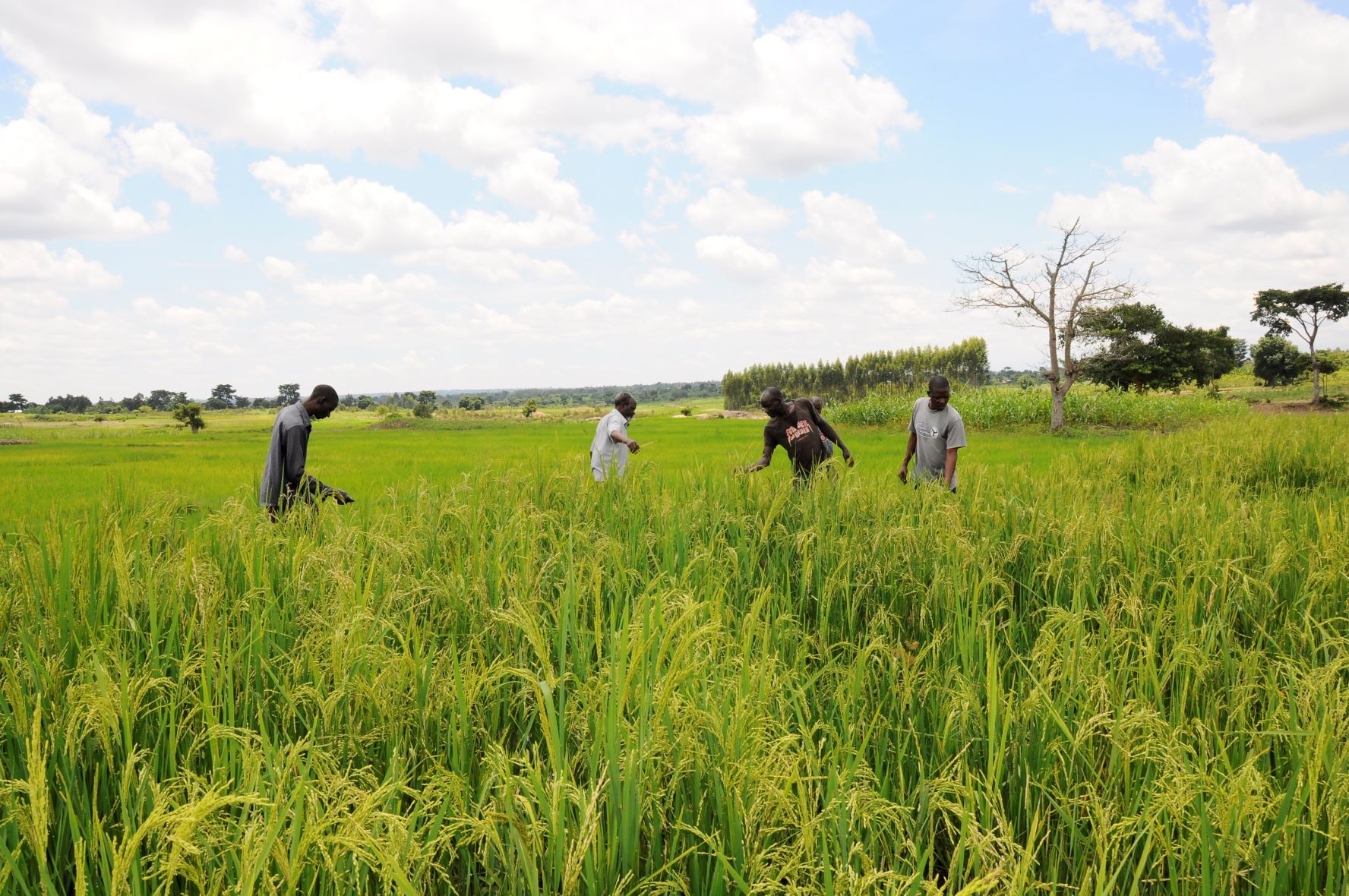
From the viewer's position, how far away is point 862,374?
91375 mm

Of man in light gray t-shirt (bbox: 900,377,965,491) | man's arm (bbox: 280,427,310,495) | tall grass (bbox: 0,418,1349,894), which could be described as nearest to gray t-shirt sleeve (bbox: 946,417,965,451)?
man in light gray t-shirt (bbox: 900,377,965,491)

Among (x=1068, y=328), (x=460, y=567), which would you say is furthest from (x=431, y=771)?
(x=1068, y=328)

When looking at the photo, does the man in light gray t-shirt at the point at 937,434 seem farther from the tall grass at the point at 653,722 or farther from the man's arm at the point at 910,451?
the tall grass at the point at 653,722

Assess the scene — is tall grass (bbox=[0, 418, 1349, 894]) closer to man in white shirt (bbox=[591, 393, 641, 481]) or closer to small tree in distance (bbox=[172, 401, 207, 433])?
man in white shirt (bbox=[591, 393, 641, 481])

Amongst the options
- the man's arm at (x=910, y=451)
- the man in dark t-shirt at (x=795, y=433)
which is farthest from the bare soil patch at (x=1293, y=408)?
the man in dark t-shirt at (x=795, y=433)

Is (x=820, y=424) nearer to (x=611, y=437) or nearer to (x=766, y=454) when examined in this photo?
(x=766, y=454)

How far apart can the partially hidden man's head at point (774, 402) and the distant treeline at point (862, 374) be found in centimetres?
4838

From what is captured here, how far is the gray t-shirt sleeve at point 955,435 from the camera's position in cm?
761

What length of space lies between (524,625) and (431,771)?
22.7 inches

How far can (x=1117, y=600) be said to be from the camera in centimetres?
371

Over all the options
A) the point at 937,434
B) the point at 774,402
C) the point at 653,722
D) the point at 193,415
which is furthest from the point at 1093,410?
the point at 193,415

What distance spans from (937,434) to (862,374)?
285ft

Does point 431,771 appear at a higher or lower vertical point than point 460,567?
lower

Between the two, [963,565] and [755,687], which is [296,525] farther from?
[963,565]
